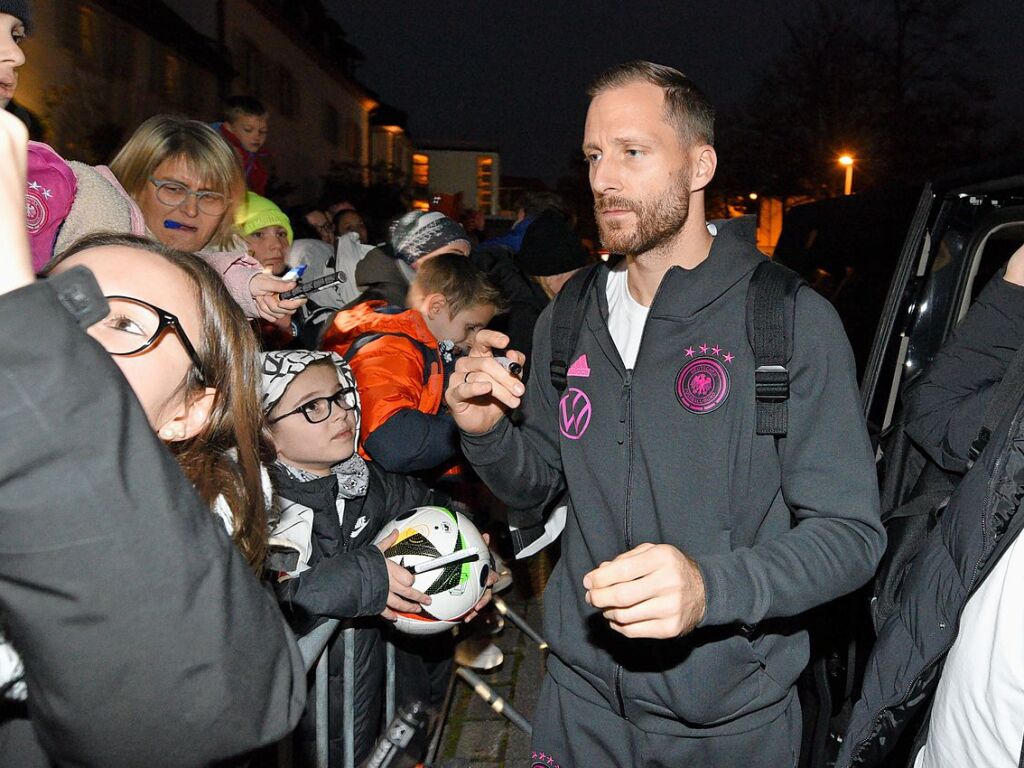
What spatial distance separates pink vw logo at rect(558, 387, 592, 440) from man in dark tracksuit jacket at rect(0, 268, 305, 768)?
1537mm

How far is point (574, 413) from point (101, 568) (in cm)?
173

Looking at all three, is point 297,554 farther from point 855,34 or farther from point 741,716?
point 855,34

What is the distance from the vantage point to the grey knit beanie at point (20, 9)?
238 centimetres

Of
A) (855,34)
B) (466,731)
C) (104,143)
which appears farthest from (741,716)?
(855,34)

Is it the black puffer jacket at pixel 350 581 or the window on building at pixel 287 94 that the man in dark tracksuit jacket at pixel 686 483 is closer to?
the black puffer jacket at pixel 350 581

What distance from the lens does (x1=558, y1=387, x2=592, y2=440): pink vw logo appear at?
8.07 feet

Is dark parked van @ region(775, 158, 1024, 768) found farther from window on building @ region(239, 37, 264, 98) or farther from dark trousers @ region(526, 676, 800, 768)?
window on building @ region(239, 37, 264, 98)

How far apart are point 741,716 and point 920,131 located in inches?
1196

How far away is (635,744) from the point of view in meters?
2.29

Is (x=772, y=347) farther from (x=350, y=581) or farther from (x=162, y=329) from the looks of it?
(x=350, y=581)

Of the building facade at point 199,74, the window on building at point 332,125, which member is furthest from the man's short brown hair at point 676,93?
the window on building at point 332,125

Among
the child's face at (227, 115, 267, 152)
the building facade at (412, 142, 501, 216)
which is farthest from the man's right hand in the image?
the building facade at (412, 142, 501, 216)

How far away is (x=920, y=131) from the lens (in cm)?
2791

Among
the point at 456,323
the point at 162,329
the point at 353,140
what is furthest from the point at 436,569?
the point at 353,140
